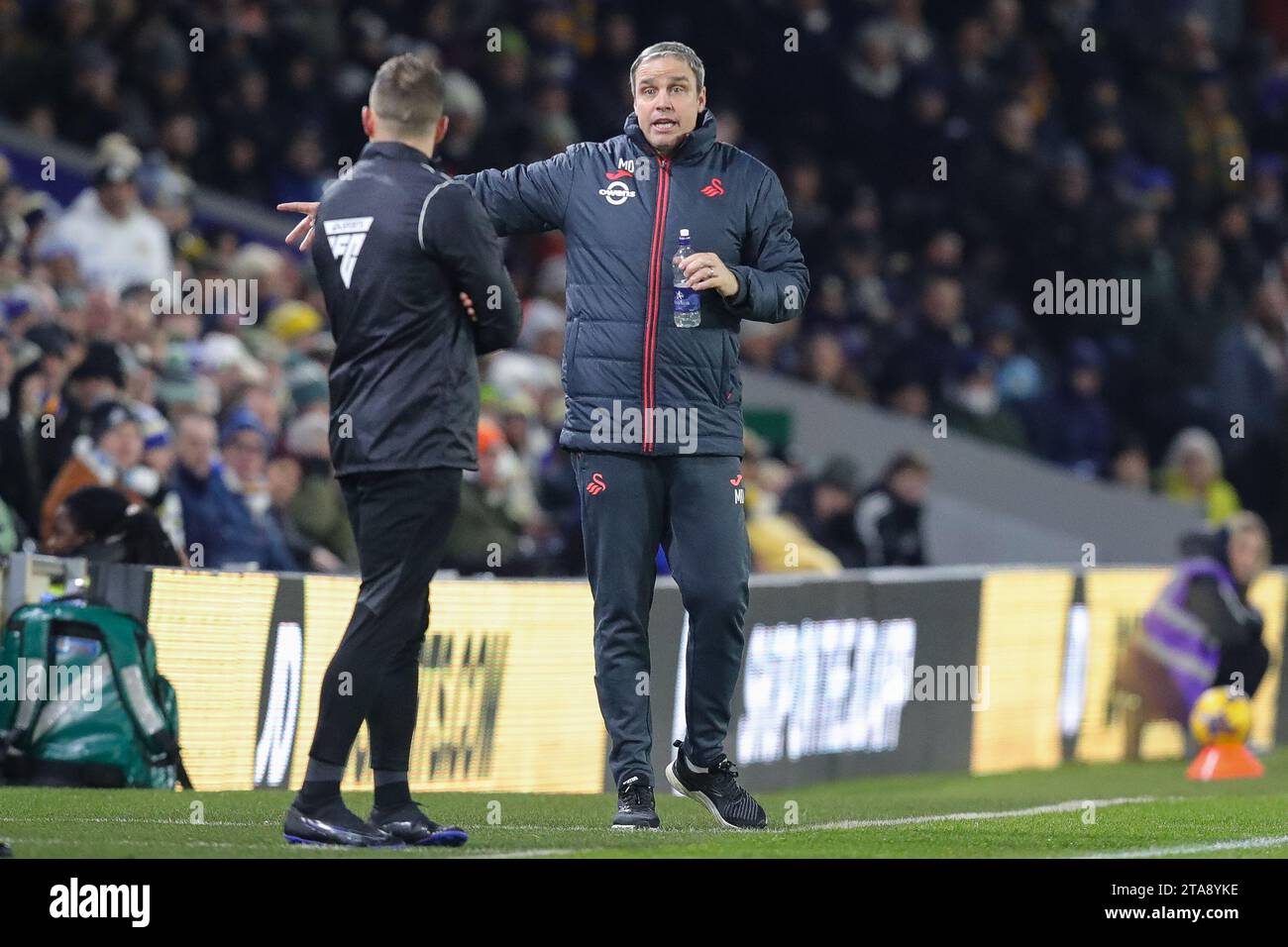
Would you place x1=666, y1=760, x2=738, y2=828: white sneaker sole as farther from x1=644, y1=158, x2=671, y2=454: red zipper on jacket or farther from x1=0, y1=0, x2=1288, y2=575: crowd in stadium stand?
x1=0, y1=0, x2=1288, y2=575: crowd in stadium stand

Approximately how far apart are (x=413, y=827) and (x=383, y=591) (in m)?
0.65

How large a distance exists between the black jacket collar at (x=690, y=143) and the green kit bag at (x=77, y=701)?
3166 millimetres

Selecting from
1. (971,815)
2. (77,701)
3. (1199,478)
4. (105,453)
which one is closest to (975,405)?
(1199,478)

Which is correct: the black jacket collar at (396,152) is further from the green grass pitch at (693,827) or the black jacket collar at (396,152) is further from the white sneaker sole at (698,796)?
the white sneaker sole at (698,796)

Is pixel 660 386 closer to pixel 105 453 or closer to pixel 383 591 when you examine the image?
pixel 383 591

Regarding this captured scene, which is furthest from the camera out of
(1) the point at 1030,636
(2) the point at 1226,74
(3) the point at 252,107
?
(2) the point at 1226,74

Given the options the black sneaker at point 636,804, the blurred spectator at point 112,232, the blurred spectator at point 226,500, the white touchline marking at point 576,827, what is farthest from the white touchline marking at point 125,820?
the blurred spectator at point 112,232

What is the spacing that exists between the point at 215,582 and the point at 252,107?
696cm

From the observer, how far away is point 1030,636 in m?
14.8

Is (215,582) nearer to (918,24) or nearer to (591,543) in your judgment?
(591,543)

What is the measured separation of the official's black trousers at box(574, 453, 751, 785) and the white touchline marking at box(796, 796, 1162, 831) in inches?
24.7

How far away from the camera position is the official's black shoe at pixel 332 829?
6.73 meters
